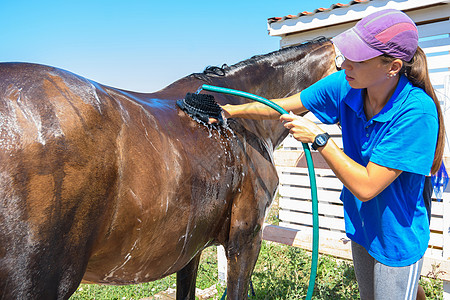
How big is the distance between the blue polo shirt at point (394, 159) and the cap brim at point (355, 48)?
23 cm

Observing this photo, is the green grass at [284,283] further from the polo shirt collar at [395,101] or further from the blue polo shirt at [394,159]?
the polo shirt collar at [395,101]

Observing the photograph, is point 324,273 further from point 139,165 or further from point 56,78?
point 56,78

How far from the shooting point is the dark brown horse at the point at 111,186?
1.25m

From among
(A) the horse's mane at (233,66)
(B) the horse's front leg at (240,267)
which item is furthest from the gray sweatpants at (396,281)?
(A) the horse's mane at (233,66)

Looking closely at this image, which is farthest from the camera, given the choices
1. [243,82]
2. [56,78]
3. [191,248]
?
[243,82]

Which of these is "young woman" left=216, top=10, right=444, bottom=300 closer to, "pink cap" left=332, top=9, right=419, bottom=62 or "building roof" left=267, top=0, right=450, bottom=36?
"pink cap" left=332, top=9, right=419, bottom=62

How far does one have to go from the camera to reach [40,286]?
51.7 inches

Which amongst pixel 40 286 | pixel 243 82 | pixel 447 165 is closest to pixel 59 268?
pixel 40 286

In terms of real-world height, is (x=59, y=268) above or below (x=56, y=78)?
below

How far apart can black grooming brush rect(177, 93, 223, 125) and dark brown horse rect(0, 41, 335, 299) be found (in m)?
0.04

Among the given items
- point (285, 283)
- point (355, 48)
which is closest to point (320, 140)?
point (355, 48)

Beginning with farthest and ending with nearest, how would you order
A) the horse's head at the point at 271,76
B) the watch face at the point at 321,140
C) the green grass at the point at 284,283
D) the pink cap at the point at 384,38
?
the green grass at the point at 284,283
the horse's head at the point at 271,76
the watch face at the point at 321,140
the pink cap at the point at 384,38

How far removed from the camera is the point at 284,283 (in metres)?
3.63

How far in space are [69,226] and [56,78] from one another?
1.92 feet
